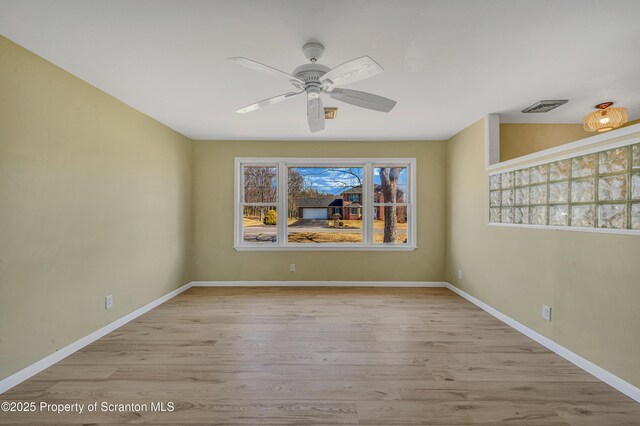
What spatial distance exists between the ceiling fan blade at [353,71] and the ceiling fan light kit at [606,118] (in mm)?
2798

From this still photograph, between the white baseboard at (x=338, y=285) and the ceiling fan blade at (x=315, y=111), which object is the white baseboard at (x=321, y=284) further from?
the ceiling fan blade at (x=315, y=111)

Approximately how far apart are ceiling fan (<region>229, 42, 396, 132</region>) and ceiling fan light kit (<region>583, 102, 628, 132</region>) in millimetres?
2496

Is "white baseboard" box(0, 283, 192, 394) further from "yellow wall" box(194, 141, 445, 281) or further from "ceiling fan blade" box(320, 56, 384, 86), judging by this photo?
"ceiling fan blade" box(320, 56, 384, 86)

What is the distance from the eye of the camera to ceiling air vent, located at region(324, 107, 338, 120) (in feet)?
10.1

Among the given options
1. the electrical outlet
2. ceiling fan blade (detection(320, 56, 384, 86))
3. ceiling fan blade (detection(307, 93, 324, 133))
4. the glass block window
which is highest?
ceiling fan blade (detection(320, 56, 384, 86))

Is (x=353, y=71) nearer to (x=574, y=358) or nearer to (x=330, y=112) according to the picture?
(x=330, y=112)

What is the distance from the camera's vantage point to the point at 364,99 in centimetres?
207

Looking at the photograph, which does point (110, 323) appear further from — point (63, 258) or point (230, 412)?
point (230, 412)

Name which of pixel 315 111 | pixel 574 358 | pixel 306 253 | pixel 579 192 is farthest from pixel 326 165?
pixel 574 358

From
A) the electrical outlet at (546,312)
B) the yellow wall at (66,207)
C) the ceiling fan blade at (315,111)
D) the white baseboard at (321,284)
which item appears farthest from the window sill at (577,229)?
the yellow wall at (66,207)

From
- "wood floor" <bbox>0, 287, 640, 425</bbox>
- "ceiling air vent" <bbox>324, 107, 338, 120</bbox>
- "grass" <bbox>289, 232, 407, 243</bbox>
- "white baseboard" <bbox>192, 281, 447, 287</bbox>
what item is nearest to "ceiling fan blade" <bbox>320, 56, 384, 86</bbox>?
"ceiling air vent" <bbox>324, 107, 338, 120</bbox>

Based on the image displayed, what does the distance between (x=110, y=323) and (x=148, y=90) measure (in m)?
2.28

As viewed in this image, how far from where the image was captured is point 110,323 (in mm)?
2816

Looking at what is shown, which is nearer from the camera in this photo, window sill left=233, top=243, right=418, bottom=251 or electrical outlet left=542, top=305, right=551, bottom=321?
electrical outlet left=542, top=305, right=551, bottom=321
